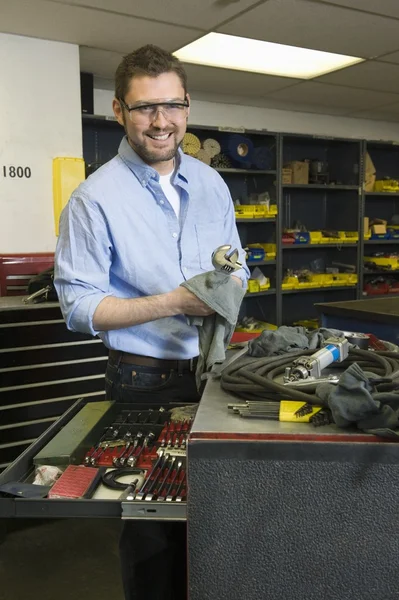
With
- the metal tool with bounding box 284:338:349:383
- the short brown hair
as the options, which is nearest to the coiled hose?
the metal tool with bounding box 284:338:349:383

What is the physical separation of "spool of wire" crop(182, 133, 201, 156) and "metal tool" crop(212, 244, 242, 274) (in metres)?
2.69

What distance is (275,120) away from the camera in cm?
Result: 449

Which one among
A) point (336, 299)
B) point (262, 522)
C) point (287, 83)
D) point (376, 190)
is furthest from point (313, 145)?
point (262, 522)

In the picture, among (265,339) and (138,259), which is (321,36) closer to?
(138,259)

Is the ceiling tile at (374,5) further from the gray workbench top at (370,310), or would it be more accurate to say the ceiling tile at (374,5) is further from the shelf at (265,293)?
the shelf at (265,293)

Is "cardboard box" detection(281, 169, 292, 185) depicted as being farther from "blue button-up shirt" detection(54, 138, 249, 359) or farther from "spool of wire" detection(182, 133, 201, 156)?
"blue button-up shirt" detection(54, 138, 249, 359)

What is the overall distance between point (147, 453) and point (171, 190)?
654 millimetres

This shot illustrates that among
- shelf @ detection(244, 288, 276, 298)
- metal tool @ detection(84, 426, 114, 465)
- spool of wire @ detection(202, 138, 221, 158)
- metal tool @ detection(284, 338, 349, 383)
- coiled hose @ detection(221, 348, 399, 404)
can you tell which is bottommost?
shelf @ detection(244, 288, 276, 298)

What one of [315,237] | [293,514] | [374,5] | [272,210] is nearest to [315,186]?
[315,237]

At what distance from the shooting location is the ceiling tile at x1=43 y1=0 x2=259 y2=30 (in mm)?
2299

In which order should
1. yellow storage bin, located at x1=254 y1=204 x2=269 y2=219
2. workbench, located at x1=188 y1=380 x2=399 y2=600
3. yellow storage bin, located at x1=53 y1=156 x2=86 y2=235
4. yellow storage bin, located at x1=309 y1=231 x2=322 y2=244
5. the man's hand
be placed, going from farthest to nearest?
yellow storage bin, located at x1=309 y1=231 x2=322 y2=244 < yellow storage bin, located at x1=254 y1=204 x2=269 y2=219 < yellow storage bin, located at x1=53 y1=156 x2=86 y2=235 < the man's hand < workbench, located at x1=188 y1=380 x2=399 y2=600

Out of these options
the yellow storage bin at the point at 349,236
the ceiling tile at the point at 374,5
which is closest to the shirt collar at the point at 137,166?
the ceiling tile at the point at 374,5

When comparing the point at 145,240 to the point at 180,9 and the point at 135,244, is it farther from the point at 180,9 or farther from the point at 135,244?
the point at 180,9

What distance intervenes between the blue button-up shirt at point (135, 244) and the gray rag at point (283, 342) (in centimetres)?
28
